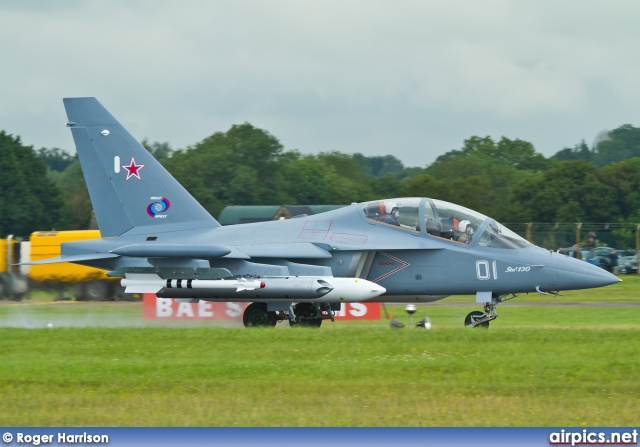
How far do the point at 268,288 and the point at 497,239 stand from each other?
4104 millimetres

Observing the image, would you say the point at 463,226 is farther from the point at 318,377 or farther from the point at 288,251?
the point at 318,377

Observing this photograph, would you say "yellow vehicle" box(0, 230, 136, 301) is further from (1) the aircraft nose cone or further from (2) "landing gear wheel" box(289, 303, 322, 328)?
(1) the aircraft nose cone

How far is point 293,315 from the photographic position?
17328mm

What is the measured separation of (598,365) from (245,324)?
25.5 ft

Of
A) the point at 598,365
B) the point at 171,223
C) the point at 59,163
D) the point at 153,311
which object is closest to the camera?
the point at 598,365

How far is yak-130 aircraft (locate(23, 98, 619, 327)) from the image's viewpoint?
1667 centimetres

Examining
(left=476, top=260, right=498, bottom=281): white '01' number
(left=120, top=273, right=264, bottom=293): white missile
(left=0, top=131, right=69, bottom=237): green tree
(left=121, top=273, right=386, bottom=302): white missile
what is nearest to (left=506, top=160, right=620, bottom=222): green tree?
(left=0, top=131, right=69, bottom=237): green tree

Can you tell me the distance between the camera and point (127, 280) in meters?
17.2

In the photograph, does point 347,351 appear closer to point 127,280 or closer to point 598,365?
point 598,365

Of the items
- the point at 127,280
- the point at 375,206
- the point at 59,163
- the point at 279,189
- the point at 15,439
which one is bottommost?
the point at 15,439

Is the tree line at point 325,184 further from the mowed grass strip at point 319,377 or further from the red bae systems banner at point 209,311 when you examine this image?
the mowed grass strip at point 319,377

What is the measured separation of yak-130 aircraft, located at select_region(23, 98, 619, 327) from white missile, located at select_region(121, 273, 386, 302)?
17mm

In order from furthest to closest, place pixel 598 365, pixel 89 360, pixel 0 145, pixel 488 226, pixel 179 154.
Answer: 1. pixel 179 154
2. pixel 0 145
3. pixel 488 226
4. pixel 89 360
5. pixel 598 365

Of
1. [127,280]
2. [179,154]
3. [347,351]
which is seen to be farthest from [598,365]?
[179,154]
